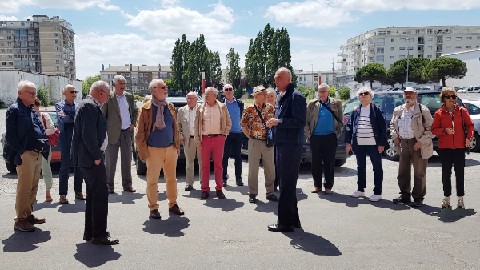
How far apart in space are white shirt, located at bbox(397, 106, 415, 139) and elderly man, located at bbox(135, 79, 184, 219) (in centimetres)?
368

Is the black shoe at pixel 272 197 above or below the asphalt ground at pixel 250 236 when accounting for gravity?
above

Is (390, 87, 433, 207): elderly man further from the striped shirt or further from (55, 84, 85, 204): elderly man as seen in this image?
(55, 84, 85, 204): elderly man

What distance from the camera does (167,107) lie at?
621 cm

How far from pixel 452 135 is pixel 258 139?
301 centimetres

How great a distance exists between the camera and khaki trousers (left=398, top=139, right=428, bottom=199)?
6.81 metres

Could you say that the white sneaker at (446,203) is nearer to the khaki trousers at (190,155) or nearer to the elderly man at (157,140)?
the elderly man at (157,140)

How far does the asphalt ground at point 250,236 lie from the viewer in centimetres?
446

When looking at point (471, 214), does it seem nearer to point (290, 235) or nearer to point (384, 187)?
point (384, 187)

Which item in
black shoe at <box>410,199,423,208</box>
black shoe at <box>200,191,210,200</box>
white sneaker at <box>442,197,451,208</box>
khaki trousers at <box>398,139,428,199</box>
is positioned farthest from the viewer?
black shoe at <box>200,191,210,200</box>

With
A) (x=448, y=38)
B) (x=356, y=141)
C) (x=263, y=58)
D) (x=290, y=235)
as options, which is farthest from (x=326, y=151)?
(x=448, y=38)

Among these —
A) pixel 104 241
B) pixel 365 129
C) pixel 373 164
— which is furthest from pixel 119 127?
pixel 373 164

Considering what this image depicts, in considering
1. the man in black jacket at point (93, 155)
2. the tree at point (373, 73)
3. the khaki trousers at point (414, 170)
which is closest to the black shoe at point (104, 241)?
the man in black jacket at point (93, 155)

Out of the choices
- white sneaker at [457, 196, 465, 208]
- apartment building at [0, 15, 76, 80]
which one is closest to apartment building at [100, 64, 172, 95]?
apartment building at [0, 15, 76, 80]

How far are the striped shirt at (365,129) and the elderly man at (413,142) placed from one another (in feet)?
1.28
